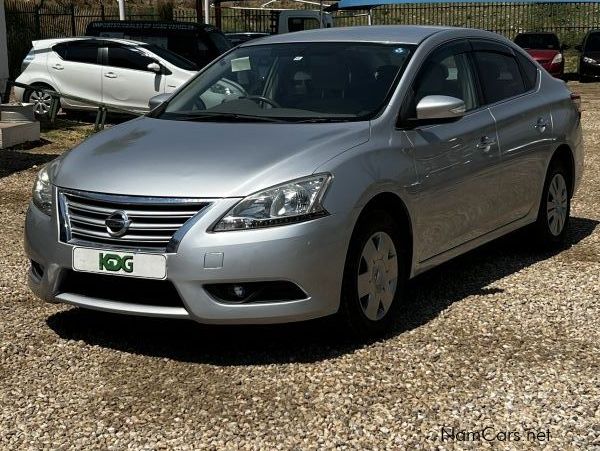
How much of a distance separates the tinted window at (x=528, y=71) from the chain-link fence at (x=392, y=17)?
23.9 metres

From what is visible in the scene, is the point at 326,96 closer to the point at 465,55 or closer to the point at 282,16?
the point at 465,55

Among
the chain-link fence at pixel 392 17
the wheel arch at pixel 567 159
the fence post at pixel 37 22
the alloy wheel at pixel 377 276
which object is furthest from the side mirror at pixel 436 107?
the fence post at pixel 37 22

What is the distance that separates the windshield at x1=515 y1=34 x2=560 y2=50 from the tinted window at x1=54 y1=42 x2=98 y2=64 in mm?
15062

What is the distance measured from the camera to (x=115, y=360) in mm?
4680

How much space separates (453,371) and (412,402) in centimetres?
44

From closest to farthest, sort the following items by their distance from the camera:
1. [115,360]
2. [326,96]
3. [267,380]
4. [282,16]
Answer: [267,380]
[115,360]
[326,96]
[282,16]

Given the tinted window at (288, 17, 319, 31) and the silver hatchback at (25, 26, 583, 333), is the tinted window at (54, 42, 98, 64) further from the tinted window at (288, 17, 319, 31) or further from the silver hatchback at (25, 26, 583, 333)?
the silver hatchback at (25, 26, 583, 333)

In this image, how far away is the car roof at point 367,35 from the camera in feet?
19.0

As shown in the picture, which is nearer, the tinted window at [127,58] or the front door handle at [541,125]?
the front door handle at [541,125]

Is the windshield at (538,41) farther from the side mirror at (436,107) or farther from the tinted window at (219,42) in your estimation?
the side mirror at (436,107)

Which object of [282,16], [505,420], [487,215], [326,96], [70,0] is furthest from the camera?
[70,0]

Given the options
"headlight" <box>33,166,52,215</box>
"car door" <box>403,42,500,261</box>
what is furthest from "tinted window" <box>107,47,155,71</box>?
"headlight" <box>33,166,52,215</box>

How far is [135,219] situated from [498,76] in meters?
3.02

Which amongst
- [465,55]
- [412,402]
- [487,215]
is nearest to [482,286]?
[487,215]
